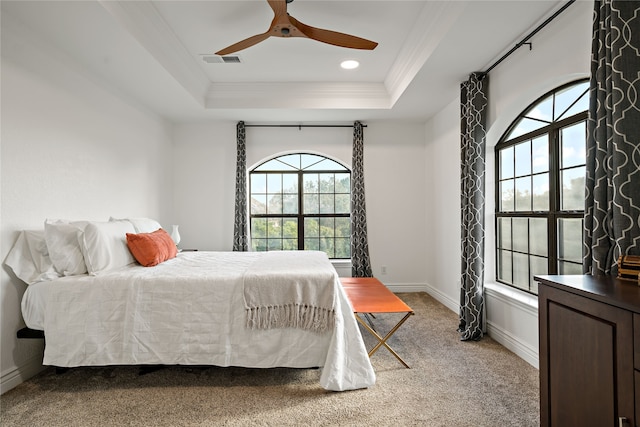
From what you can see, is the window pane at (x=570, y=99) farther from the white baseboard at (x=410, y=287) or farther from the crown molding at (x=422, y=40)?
the white baseboard at (x=410, y=287)

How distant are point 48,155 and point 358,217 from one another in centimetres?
338

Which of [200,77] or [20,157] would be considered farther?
[200,77]

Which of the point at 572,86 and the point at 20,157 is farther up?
the point at 572,86

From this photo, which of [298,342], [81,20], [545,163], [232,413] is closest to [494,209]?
[545,163]

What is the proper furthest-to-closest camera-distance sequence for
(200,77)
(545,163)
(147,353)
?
(200,77)
(545,163)
(147,353)

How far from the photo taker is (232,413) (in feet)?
6.39

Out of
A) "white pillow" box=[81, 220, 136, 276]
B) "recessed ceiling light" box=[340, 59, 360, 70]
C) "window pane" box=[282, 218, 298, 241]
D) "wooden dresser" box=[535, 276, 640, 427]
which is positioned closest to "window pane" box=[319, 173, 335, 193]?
"window pane" box=[282, 218, 298, 241]

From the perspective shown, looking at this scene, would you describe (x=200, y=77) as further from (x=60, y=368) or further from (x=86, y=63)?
(x=60, y=368)

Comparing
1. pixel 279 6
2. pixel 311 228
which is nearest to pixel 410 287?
pixel 311 228

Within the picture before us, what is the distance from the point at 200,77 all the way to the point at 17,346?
9.61 ft

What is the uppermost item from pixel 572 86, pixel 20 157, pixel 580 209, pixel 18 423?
pixel 572 86

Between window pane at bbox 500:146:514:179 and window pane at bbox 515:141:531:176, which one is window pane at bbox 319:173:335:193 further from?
window pane at bbox 515:141:531:176

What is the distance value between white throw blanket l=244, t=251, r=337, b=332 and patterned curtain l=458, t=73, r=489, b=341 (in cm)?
157

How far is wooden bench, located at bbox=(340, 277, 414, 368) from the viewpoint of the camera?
2523 millimetres
